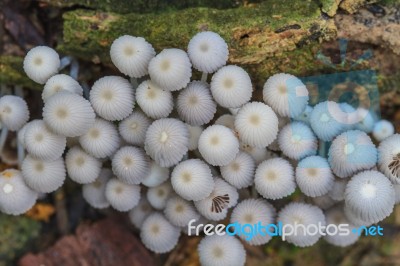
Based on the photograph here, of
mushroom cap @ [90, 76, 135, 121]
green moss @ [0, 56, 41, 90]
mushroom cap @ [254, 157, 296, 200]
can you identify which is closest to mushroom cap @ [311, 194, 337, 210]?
mushroom cap @ [254, 157, 296, 200]

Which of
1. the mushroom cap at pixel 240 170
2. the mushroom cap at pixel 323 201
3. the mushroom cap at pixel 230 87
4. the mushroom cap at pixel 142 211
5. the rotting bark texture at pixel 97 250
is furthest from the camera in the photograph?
the rotting bark texture at pixel 97 250

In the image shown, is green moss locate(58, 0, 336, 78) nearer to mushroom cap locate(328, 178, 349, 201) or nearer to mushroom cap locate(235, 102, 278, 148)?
mushroom cap locate(235, 102, 278, 148)

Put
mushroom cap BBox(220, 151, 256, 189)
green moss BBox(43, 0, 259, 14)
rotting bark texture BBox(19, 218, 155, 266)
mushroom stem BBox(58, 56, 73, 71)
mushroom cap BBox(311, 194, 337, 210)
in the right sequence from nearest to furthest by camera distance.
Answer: mushroom cap BBox(220, 151, 256, 189), mushroom cap BBox(311, 194, 337, 210), green moss BBox(43, 0, 259, 14), mushroom stem BBox(58, 56, 73, 71), rotting bark texture BBox(19, 218, 155, 266)

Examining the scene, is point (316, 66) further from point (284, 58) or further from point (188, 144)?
point (188, 144)

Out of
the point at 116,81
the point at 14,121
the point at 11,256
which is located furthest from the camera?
the point at 11,256

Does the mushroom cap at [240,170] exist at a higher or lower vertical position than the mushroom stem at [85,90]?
lower

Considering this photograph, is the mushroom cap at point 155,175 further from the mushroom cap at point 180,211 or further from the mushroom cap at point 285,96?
the mushroom cap at point 285,96

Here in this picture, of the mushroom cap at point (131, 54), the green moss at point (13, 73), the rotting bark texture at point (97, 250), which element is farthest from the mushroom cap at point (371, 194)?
the green moss at point (13, 73)

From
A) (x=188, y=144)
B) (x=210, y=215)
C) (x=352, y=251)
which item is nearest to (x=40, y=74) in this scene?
(x=188, y=144)
